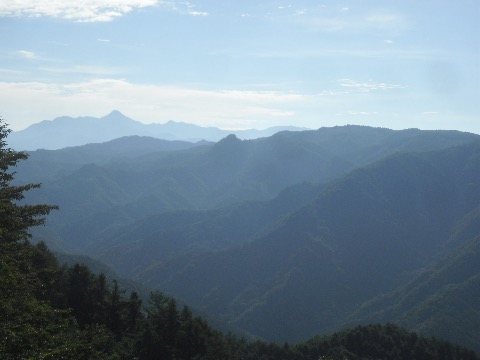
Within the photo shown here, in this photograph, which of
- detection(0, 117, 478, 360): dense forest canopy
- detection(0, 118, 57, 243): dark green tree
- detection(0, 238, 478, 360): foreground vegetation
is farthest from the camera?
detection(0, 118, 57, 243): dark green tree

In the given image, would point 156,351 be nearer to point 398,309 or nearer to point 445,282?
point 398,309

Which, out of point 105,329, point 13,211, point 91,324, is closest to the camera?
point 13,211

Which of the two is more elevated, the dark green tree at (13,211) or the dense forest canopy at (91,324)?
the dark green tree at (13,211)

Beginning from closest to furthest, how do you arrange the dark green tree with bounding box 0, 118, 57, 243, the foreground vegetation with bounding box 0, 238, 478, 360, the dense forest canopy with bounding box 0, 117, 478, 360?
the foreground vegetation with bounding box 0, 238, 478, 360 < the dense forest canopy with bounding box 0, 117, 478, 360 < the dark green tree with bounding box 0, 118, 57, 243

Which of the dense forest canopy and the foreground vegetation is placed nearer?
the foreground vegetation

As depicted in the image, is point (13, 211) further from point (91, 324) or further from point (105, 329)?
point (91, 324)

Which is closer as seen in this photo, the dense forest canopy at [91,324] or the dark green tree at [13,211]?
the dense forest canopy at [91,324]

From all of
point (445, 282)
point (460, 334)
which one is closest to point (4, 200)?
point (460, 334)

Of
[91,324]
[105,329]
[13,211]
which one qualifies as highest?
[13,211]

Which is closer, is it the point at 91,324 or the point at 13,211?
the point at 13,211

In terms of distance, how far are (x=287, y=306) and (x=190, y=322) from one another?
509 feet

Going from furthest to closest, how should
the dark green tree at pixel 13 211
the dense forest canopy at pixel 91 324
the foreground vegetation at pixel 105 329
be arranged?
the dark green tree at pixel 13 211
the dense forest canopy at pixel 91 324
the foreground vegetation at pixel 105 329

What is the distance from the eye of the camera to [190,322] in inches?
1422

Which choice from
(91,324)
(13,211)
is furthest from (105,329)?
(13,211)
